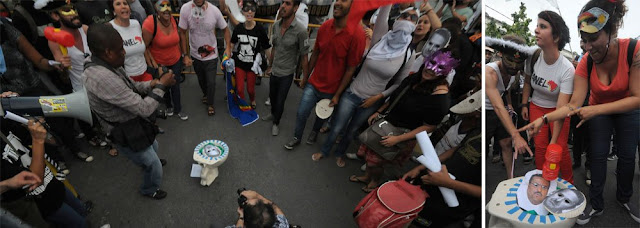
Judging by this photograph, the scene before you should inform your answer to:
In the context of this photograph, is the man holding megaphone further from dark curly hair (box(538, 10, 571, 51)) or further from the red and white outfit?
the red and white outfit

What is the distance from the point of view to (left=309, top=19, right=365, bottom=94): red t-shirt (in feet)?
11.0

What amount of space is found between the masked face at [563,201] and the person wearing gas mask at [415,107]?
0.98 meters

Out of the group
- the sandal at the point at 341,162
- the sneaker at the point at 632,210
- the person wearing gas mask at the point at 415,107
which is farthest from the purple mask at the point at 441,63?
the sneaker at the point at 632,210

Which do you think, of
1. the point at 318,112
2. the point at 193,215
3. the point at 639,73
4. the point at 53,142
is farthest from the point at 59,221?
the point at 639,73

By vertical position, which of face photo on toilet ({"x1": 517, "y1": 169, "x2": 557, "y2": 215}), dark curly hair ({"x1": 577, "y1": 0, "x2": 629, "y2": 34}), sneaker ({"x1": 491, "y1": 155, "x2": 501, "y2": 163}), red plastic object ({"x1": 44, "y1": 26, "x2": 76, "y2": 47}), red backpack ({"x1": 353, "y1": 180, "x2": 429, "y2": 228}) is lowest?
sneaker ({"x1": 491, "y1": 155, "x2": 501, "y2": 163})

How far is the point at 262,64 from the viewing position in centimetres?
429

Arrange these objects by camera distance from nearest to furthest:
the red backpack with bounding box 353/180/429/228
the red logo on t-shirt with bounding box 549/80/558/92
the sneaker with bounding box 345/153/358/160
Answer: the red backpack with bounding box 353/180/429/228 < the red logo on t-shirt with bounding box 549/80/558/92 < the sneaker with bounding box 345/153/358/160

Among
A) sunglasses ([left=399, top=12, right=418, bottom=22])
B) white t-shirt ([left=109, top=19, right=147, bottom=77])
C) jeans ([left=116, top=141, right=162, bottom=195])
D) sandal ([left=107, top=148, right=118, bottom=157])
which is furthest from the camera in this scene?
sandal ([left=107, top=148, right=118, bottom=157])

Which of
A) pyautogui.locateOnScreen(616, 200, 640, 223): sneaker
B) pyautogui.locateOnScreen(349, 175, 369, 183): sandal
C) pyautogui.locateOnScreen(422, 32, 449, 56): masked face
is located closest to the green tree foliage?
pyautogui.locateOnScreen(422, 32, 449, 56): masked face

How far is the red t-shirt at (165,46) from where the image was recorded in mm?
3815

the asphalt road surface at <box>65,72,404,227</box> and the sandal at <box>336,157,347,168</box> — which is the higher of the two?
the sandal at <box>336,157,347,168</box>

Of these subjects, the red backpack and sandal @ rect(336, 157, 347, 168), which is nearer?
the red backpack

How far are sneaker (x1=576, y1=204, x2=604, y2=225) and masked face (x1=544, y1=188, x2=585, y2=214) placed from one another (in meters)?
1.17

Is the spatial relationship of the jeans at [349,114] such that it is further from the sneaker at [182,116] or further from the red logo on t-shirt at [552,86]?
the sneaker at [182,116]
